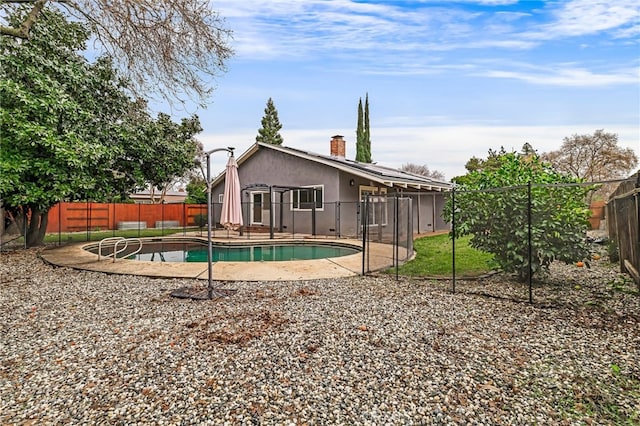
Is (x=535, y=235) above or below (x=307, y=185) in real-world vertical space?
below

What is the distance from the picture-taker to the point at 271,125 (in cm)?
3612

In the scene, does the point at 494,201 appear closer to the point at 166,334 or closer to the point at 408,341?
the point at 408,341

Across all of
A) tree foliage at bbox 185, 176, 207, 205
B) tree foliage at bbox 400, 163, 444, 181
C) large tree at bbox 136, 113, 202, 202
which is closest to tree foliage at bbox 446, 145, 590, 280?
large tree at bbox 136, 113, 202, 202

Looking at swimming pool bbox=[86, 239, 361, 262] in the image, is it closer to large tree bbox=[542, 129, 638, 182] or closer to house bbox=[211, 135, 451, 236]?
house bbox=[211, 135, 451, 236]

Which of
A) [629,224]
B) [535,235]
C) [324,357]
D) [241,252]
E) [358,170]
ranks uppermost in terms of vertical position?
[358,170]

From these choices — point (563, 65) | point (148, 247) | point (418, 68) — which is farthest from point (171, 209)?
point (563, 65)

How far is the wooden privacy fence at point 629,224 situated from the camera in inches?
172

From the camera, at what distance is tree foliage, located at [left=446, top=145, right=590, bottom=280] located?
518cm

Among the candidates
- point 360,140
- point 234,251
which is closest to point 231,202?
point 234,251

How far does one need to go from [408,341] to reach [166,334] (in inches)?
101

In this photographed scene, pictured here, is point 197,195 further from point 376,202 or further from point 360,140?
point 360,140

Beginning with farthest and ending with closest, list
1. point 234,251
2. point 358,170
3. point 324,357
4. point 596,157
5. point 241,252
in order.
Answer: point 596,157
point 358,170
point 234,251
point 241,252
point 324,357

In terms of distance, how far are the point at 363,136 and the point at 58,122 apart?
27972 millimetres

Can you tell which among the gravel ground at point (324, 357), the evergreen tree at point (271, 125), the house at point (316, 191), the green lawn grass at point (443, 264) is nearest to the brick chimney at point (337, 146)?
the house at point (316, 191)
